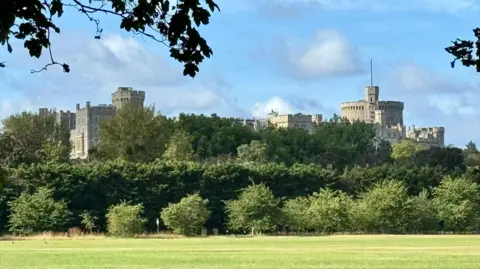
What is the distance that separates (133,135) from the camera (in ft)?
264

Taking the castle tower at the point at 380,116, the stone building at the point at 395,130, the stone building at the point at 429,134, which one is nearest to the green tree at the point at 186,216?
the stone building at the point at 395,130

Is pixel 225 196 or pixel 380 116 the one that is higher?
pixel 380 116

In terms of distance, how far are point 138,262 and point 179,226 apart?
2902cm

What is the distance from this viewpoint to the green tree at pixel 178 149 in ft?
253

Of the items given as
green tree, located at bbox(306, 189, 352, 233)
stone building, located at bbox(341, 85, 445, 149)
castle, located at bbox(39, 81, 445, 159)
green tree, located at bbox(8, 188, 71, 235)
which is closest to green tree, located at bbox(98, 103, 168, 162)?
castle, located at bbox(39, 81, 445, 159)

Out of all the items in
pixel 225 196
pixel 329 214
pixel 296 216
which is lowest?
pixel 296 216

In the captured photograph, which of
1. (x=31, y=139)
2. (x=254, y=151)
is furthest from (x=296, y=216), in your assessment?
(x=254, y=151)

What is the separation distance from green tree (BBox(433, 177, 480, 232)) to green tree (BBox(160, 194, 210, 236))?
1524cm

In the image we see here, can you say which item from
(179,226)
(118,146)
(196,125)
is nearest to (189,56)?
(179,226)

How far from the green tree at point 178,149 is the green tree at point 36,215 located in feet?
77.1

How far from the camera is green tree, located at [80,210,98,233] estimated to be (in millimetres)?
53250

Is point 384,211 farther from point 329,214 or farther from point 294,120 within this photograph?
point 294,120

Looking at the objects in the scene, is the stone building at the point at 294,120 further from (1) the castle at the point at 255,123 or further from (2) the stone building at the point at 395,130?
(2) the stone building at the point at 395,130

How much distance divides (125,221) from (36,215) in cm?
472
